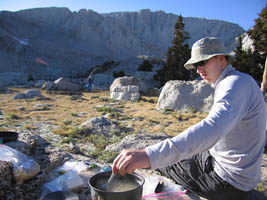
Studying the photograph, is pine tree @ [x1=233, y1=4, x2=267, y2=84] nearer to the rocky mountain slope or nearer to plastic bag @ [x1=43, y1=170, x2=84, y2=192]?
plastic bag @ [x1=43, y1=170, x2=84, y2=192]

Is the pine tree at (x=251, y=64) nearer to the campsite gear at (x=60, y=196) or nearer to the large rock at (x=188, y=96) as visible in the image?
the large rock at (x=188, y=96)

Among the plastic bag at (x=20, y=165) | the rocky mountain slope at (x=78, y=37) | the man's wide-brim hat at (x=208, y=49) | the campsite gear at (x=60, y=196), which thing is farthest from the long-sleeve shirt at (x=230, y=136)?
the rocky mountain slope at (x=78, y=37)

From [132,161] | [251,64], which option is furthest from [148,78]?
[132,161]

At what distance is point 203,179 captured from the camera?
101 inches

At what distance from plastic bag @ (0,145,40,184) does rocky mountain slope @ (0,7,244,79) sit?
35.5 metres

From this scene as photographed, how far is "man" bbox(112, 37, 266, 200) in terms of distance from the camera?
156cm

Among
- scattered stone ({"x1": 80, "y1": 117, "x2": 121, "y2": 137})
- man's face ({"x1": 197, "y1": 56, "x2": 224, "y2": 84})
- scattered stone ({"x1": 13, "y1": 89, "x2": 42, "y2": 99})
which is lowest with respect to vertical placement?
scattered stone ({"x1": 13, "y1": 89, "x2": 42, "y2": 99})

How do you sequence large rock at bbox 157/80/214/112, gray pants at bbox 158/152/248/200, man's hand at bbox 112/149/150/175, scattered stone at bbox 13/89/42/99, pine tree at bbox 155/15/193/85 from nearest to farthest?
man's hand at bbox 112/149/150/175 < gray pants at bbox 158/152/248/200 < large rock at bbox 157/80/214/112 < scattered stone at bbox 13/89/42/99 < pine tree at bbox 155/15/193/85

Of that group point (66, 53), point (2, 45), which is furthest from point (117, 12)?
point (2, 45)

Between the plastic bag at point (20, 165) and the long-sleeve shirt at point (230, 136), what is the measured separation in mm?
2073

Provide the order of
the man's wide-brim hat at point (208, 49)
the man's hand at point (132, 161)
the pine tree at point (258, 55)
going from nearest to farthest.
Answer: the man's hand at point (132, 161) < the man's wide-brim hat at point (208, 49) < the pine tree at point (258, 55)

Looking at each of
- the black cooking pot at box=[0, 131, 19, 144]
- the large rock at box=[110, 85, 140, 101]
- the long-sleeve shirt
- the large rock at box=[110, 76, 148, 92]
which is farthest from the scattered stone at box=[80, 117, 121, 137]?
the large rock at box=[110, 76, 148, 92]

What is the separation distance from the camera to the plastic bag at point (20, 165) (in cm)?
292

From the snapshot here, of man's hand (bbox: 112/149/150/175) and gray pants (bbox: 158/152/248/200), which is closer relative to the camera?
man's hand (bbox: 112/149/150/175)
